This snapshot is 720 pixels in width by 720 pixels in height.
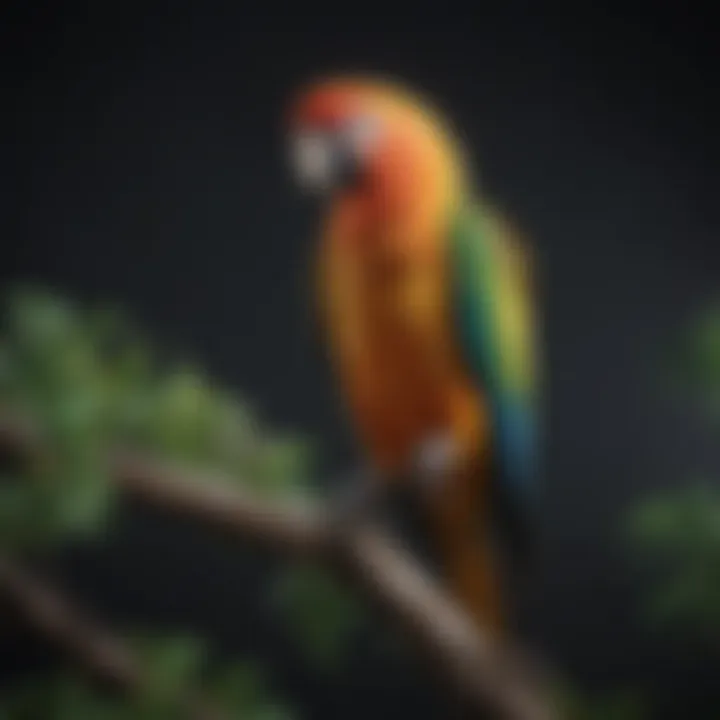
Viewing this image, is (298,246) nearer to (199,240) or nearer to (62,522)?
(199,240)

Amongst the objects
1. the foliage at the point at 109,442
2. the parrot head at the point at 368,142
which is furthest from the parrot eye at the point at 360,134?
the foliage at the point at 109,442

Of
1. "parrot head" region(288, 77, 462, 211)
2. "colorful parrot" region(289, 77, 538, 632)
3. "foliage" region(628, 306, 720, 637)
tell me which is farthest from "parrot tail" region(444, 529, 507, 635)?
"parrot head" region(288, 77, 462, 211)

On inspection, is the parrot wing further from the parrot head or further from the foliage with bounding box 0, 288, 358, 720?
the foliage with bounding box 0, 288, 358, 720

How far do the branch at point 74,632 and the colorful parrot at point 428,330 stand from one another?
243 mm

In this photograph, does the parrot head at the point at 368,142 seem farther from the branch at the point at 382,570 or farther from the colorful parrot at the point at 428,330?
the branch at the point at 382,570

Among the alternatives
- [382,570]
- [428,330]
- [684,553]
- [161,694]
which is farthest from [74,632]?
[684,553]

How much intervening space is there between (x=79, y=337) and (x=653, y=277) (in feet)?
1.66

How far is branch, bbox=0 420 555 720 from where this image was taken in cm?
136

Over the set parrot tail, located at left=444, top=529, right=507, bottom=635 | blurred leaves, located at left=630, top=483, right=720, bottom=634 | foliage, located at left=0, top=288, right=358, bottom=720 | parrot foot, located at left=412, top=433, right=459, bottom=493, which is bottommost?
foliage, located at left=0, top=288, right=358, bottom=720

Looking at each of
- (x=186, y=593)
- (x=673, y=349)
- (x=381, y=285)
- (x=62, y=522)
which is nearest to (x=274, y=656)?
(x=186, y=593)

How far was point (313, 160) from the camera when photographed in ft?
4.65

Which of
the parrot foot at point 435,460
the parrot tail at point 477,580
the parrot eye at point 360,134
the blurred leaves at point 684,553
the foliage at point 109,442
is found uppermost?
the parrot eye at point 360,134

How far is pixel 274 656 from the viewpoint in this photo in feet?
4.54

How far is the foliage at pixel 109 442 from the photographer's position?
51.1 inches
